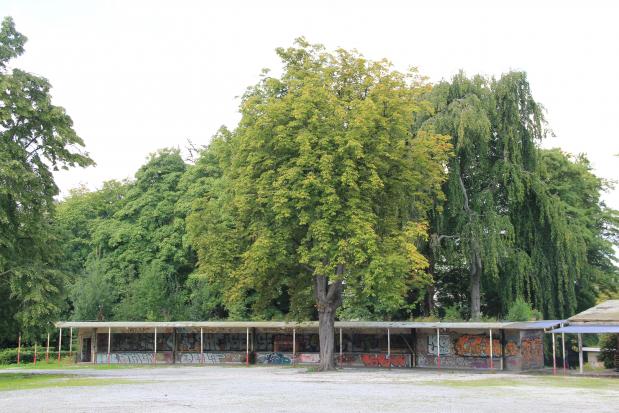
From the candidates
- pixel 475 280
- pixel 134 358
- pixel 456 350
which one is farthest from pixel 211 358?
pixel 475 280

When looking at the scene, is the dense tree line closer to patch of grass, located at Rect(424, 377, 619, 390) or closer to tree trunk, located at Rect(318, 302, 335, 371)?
tree trunk, located at Rect(318, 302, 335, 371)

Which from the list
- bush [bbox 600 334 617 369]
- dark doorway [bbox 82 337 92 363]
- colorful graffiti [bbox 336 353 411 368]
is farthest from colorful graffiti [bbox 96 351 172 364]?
bush [bbox 600 334 617 369]

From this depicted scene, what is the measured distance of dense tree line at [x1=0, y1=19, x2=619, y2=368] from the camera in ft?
106

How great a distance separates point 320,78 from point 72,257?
32.5m

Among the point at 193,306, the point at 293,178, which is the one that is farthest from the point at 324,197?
the point at 193,306

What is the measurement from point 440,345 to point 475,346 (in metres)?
2.19

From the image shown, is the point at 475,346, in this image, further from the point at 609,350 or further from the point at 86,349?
the point at 86,349

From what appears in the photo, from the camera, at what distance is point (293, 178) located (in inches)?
1268

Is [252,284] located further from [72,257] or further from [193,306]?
[72,257]

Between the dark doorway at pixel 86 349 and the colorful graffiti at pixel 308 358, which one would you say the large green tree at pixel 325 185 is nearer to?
the colorful graffiti at pixel 308 358

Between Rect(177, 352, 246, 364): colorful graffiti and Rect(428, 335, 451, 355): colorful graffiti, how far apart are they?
11886mm

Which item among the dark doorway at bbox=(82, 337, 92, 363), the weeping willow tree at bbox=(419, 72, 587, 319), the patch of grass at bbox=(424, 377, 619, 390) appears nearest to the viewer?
the patch of grass at bbox=(424, 377, 619, 390)

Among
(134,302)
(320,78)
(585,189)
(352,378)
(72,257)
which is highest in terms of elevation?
(320,78)

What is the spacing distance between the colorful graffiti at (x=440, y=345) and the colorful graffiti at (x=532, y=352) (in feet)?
13.6
